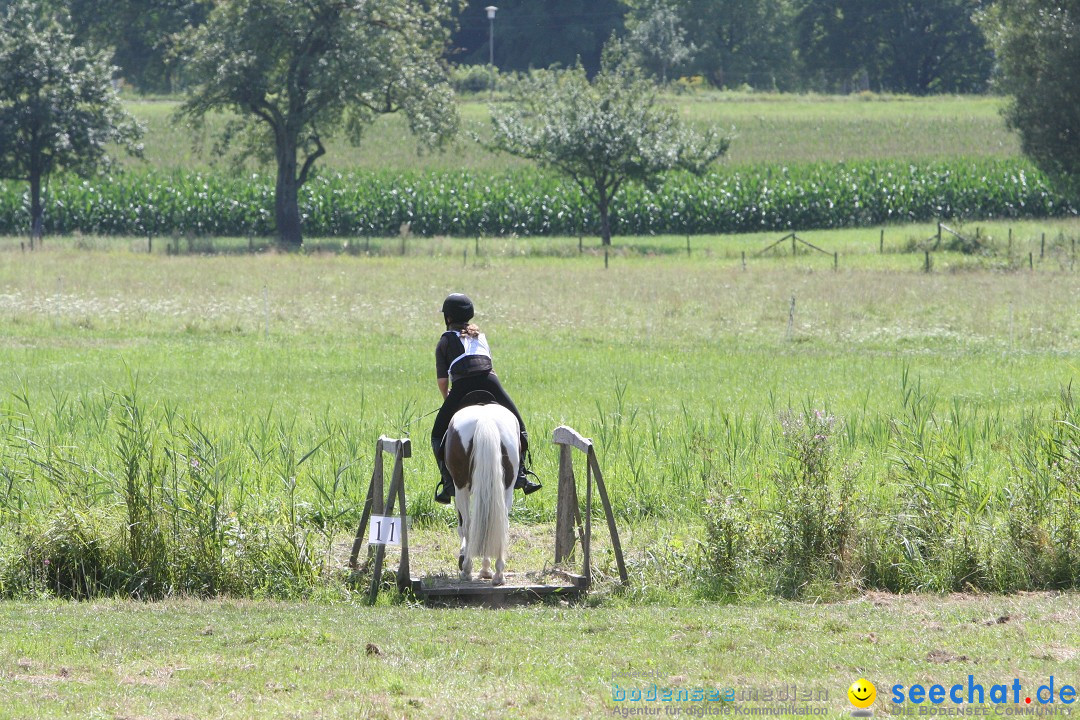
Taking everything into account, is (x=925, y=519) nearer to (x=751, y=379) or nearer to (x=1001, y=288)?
(x=751, y=379)

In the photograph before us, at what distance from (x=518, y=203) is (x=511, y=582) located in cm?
5520

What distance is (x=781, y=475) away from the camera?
414 inches

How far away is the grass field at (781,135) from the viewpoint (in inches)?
2857

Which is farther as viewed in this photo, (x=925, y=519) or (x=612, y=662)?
(x=925, y=519)

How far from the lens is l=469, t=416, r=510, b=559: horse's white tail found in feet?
30.0

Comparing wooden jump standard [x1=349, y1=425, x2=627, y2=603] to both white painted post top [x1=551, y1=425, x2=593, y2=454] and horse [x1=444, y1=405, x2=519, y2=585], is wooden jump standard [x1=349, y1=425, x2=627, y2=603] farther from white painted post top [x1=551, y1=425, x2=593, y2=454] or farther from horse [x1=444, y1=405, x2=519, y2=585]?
horse [x1=444, y1=405, x2=519, y2=585]

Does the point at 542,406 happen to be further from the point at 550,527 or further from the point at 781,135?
the point at 781,135

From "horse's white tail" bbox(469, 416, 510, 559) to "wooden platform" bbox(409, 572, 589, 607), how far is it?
261 mm

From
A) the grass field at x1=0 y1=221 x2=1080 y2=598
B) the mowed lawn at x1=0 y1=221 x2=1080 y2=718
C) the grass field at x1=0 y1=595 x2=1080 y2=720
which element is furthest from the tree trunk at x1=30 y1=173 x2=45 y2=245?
the grass field at x1=0 y1=595 x2=1080 y2=720

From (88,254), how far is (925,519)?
136 feet

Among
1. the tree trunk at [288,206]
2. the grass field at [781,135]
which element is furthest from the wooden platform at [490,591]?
the grass field at [781,135]

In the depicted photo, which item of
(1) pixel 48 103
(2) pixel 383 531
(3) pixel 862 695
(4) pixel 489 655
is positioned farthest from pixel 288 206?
(3) pixel 862 695

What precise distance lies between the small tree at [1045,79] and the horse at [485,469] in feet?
132

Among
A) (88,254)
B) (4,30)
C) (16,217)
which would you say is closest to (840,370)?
(88,254)
